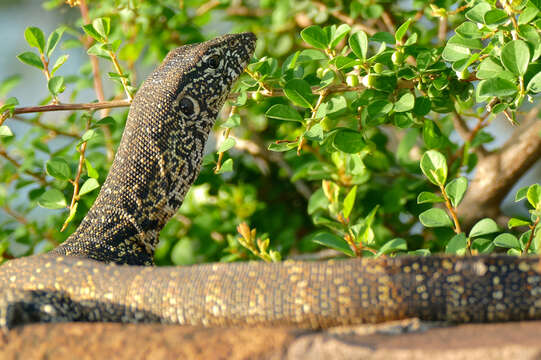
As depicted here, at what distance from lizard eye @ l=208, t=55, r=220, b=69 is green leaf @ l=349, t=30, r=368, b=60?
63cm

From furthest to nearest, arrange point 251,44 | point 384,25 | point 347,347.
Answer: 1. point 384,25
2. point 251,44
3. point 347,347

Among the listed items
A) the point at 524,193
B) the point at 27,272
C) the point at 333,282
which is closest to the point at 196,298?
the point at 333,282

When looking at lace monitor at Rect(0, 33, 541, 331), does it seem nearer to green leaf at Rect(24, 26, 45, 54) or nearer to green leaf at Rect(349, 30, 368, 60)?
green leaf at Rect(24, 26, 45, 54)

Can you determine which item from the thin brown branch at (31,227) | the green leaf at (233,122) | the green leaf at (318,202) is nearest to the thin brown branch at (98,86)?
the thin brown branch at (31,227)

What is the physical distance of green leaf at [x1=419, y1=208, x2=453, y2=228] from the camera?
1849mm

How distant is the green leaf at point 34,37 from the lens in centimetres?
224

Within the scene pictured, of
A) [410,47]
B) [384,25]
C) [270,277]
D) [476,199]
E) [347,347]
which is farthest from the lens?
[384,25]

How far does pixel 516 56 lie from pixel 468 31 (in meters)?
0.24

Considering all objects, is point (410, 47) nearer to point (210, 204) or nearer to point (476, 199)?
point (476, 199)

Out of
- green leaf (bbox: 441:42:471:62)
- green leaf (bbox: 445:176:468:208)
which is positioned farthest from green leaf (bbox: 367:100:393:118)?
green leaf (bbox: 445:176:468:208)

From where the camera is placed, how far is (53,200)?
7.40 ft

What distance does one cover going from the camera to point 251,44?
242 centimetres

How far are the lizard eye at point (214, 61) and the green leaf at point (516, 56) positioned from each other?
1.08 metres

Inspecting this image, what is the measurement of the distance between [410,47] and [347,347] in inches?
47.9
